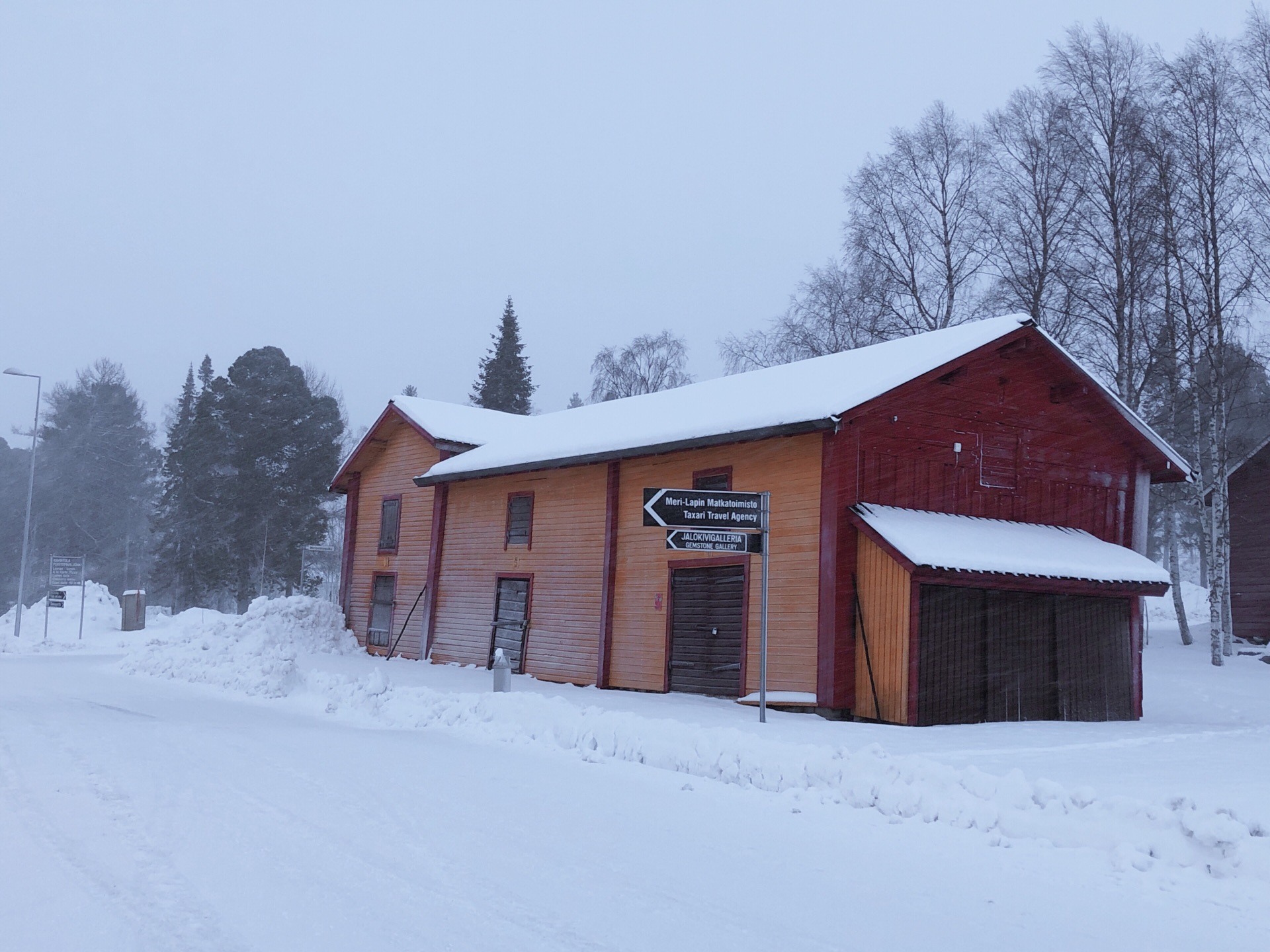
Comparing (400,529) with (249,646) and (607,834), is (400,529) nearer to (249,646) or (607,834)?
(249,646)

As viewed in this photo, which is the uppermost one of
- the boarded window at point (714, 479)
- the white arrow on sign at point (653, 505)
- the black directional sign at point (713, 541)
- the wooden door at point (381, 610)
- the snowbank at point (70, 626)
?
the boarded window at point (714, 479)

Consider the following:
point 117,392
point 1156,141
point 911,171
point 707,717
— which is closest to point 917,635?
point 707,717

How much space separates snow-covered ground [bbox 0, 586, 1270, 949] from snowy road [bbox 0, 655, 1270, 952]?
3 cm

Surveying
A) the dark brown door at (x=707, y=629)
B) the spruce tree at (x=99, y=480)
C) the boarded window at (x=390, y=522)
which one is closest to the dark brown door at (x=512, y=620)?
the dark brown door at (x=707, y=629)

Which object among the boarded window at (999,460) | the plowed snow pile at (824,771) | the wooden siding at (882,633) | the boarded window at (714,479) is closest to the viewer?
the plowed snow pile at (824,771)

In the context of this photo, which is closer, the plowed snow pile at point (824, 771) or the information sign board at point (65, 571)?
the plowed snow pile at point (824, 771)

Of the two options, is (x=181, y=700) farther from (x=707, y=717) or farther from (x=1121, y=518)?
(x=1121, y=518)

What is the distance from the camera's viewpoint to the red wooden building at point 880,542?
16.1 meters

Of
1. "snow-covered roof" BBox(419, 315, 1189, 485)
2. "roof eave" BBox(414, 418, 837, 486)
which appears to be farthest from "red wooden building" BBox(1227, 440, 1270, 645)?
"roof eave" BBox(414, 418, 837, 486)

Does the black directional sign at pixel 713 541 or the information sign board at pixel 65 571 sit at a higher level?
the black directional sign at pixel 713 541

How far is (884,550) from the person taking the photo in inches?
621

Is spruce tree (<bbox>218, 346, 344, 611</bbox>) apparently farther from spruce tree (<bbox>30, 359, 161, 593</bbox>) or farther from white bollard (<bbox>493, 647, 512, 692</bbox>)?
white bollard (<bbox>493, 647, 512, 692</bbox>)

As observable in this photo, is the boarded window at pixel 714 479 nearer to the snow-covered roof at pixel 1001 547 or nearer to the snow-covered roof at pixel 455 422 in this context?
A: the snow-covered roof at pixel 1001 547

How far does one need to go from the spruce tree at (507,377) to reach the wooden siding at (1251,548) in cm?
4029
